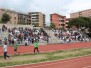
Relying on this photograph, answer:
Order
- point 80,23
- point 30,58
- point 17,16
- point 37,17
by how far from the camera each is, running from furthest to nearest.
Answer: point 37,17, point 17,16, point 80,23, point 30,58

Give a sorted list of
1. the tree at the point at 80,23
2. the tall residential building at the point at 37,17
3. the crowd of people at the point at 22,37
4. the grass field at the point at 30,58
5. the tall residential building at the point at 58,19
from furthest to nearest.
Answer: the tall residential building at the point at 37,17 < the tall residential building at the point at 58,19 < the tree at the point at 80,23 < the crowd of people at the point at 22,37 < the grass field at the point at 30,58

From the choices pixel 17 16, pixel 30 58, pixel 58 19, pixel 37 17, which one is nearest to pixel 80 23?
pixel 17 16

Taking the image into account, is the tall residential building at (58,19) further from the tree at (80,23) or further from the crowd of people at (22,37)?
the crowd of people at (22,37)

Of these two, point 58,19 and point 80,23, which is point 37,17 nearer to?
point 58,19

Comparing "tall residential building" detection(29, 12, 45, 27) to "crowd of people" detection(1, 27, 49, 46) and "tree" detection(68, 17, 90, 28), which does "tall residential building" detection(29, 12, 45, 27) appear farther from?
"crowd of people" detection(1, 27, 49, 46)

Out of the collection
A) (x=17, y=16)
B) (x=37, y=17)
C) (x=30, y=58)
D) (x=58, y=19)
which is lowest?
(x=30, y=58)

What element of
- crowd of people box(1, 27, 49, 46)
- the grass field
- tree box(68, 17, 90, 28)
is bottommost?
the grass field

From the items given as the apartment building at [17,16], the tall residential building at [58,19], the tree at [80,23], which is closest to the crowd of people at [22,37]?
the tree at [80,23]

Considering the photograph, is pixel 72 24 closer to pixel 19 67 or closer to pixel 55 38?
pixel 55 38

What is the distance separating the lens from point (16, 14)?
452ft

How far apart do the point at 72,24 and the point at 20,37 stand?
5657 centimetres

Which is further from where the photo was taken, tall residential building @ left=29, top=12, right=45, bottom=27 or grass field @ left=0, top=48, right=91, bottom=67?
tall residential building @ left=29, top=12, right=45, bottom=27

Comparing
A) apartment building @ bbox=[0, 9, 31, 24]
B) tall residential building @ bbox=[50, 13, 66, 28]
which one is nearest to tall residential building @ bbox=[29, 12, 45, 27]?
apartment building @ bbox=[0, 9, 31, 24]

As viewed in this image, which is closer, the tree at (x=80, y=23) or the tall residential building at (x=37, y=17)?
the tree at (x=80, y=23)
